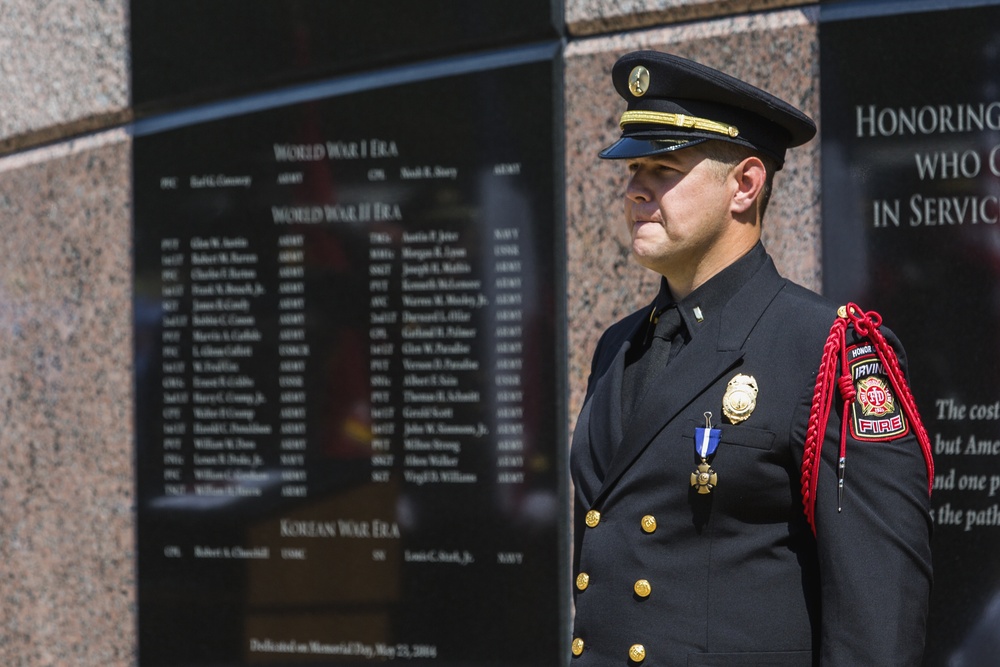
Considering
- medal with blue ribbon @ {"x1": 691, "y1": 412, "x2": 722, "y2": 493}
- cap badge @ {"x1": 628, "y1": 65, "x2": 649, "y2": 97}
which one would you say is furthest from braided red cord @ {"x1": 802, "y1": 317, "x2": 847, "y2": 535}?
cap badge @ {"x1": 628, "y1": 65, "x2": 649, "y2": 97}

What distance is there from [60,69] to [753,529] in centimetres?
310

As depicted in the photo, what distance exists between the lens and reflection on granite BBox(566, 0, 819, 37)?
3.22 m

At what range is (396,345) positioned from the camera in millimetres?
3498

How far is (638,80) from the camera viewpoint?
213 cm

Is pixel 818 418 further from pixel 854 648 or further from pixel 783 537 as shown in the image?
pixel 854 648

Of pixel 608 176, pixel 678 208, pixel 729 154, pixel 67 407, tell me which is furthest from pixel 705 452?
pixel 67 407

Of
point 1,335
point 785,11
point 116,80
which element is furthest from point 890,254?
point 1,335

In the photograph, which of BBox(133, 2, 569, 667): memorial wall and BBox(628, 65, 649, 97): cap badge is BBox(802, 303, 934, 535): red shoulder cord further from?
BBox(133, 2, 569, 667): memorial wall

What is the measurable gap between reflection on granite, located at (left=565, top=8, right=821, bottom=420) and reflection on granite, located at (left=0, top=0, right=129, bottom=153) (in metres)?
1.59

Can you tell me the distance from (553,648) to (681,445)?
1654 mm

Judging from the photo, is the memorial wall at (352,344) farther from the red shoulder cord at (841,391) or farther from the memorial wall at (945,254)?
the red shoulder cord at (841,391)

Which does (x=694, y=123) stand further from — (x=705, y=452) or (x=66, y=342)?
(x=66, y=342)

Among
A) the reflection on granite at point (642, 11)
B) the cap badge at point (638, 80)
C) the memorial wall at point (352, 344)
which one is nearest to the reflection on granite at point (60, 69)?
the memorial wall at point (352, 344)

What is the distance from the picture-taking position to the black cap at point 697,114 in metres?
2.00
